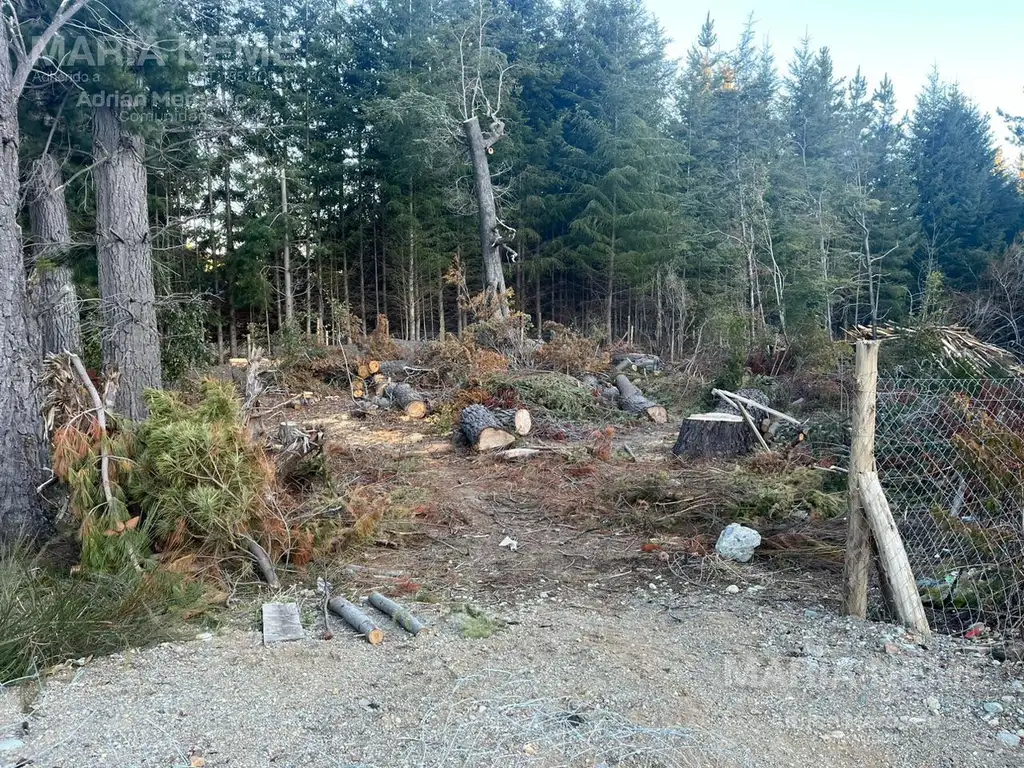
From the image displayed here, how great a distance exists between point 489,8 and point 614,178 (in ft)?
18.4

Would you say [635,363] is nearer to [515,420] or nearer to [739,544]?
[515,420]

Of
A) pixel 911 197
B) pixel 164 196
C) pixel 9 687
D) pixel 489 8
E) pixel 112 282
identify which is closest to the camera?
pixel 9 687

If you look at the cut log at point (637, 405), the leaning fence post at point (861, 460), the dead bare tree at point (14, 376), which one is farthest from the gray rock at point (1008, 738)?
the cut log at point (637, 405)

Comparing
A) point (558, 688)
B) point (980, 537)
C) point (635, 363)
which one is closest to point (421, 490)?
point (558, 688)

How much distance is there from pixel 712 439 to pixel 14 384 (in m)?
5.94

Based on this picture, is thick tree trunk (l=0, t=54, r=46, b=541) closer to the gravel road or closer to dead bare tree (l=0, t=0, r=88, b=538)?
dead bare tree (l=0, t=0, r=88, b=538)

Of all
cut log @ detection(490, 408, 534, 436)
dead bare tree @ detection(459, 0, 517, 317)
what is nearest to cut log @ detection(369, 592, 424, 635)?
cut log @ detection(490, 408, 534, 436)

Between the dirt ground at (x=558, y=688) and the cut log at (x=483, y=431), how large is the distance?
3.60m

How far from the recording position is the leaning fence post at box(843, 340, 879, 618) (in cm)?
313

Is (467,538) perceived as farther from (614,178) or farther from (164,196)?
(614,178)

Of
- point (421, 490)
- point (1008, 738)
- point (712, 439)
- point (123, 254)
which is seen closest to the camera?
point (1008, 738)

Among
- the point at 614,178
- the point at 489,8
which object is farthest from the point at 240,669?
the point at 489,8

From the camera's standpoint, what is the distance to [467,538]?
4.91 m

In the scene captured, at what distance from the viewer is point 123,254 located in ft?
23.4
